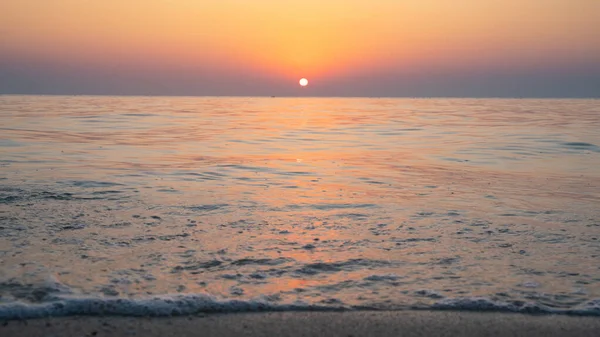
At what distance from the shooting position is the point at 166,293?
493 cm

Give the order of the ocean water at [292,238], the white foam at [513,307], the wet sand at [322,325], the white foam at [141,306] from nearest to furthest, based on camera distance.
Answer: the wet sand at [322,325] → the white foam at [141,306] → the white foam at [513,307] → the ocean water at [292,238]

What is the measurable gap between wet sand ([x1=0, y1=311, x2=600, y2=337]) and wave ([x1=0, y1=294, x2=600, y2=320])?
0.10 meters

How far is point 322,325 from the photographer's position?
4367 mm

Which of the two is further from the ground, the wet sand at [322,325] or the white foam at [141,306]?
the white foam at [141,306]

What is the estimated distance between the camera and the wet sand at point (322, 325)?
4199 millimetres

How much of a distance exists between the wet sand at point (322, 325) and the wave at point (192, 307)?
0.33ft

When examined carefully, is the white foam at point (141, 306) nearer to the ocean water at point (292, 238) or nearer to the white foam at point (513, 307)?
the ocean water at point (292, 238)

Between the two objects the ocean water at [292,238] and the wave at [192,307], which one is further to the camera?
the ocean water at [292,238]

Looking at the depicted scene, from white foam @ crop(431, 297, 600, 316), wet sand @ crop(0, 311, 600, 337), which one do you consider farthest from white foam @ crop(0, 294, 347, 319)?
white foam @ crop(431, 297, 600, 316)

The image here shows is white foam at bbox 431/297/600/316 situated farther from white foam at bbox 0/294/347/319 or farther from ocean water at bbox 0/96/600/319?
white foam at bbox 0/294/347/319

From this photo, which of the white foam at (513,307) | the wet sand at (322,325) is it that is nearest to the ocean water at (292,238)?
the white foam at (513,307)

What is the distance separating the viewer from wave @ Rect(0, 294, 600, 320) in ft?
14.8

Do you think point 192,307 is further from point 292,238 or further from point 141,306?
point 292,238

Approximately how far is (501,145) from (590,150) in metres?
3.21
